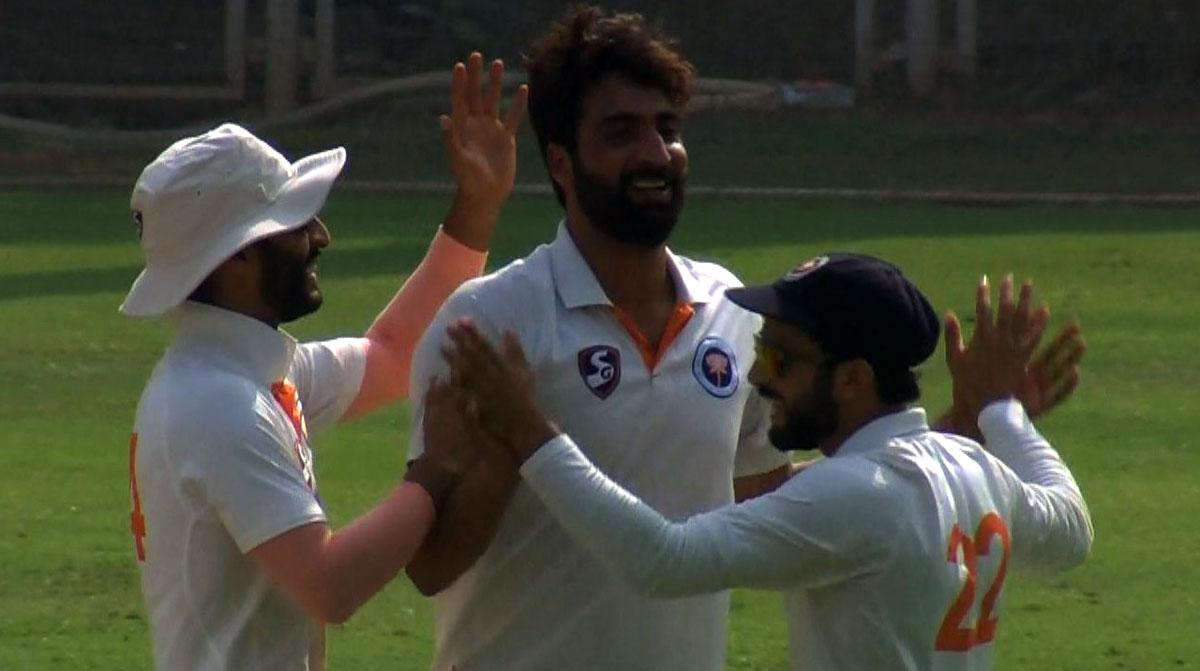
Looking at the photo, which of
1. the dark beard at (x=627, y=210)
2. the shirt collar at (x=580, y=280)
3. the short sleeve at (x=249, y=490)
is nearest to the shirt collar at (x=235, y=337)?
the short sleeve at (x=249, y=490)

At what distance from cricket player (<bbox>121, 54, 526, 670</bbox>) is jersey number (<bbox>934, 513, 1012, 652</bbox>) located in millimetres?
822

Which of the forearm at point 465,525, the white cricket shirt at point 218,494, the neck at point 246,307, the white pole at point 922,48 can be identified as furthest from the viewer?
the white pole at point 922,48

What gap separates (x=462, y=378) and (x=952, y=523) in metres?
0.79

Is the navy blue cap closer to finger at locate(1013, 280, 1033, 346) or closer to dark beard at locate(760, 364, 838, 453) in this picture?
dark beard at locate(760, 364, 838, 453)

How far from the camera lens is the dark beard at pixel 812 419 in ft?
12.3

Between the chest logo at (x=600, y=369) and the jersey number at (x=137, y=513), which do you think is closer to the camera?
the jersey number at (x=137, y=513)

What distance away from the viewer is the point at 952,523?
3652 mm

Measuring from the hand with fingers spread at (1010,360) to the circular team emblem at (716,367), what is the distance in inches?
15.3

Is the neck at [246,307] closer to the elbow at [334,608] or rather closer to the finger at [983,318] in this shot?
the elbow at [334,608]

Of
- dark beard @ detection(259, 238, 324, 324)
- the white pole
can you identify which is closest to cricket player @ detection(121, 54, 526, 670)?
dark beard @ detection(259, 238, 324, 324)

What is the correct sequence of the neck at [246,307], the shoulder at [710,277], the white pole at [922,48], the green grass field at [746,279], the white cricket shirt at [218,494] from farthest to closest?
the white pole at [922,48]
the green grass field at [746,279]
the shoulder at [710,277]
the neck at [246,307]
the white cricket shirt at [218,494]

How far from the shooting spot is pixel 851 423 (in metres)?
3.77

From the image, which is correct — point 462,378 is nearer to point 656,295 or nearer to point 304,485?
point 304,485

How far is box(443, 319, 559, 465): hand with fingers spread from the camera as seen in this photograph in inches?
146
